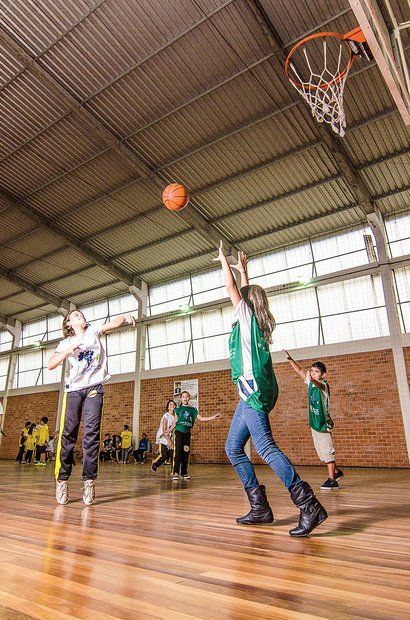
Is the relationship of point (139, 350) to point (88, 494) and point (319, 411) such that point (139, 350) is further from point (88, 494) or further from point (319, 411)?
point (88, 494)

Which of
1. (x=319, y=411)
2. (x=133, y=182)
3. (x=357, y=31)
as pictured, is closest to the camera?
(x=357, y=31)

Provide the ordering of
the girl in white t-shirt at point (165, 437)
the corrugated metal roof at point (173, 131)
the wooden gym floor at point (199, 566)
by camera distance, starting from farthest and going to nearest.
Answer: the girl in white t-shirt at point (165, 437)
the corrugated metal roof at point (173, 131)
the wooden gym floor at point (199, 566)

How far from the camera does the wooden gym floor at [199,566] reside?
125 centimetres

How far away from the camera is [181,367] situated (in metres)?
13.9

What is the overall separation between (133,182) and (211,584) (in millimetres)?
11066

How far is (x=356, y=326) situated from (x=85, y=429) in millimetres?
9021

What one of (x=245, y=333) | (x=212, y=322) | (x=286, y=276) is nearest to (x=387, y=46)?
(x=245, y=333)

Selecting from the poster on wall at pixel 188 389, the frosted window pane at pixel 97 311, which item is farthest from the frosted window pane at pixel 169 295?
the poster on wall at pixel 188 389

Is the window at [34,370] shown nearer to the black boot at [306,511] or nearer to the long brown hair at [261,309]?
the long brown hair at [261,309]

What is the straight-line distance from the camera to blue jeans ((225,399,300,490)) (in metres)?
2.36

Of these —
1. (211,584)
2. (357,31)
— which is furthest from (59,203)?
(211,584)

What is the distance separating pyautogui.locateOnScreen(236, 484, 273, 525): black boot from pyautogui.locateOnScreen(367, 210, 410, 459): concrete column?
8.47m

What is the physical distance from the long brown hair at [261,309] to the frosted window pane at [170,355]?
1136cm

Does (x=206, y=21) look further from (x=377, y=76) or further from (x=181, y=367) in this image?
(x=181, y=367)
